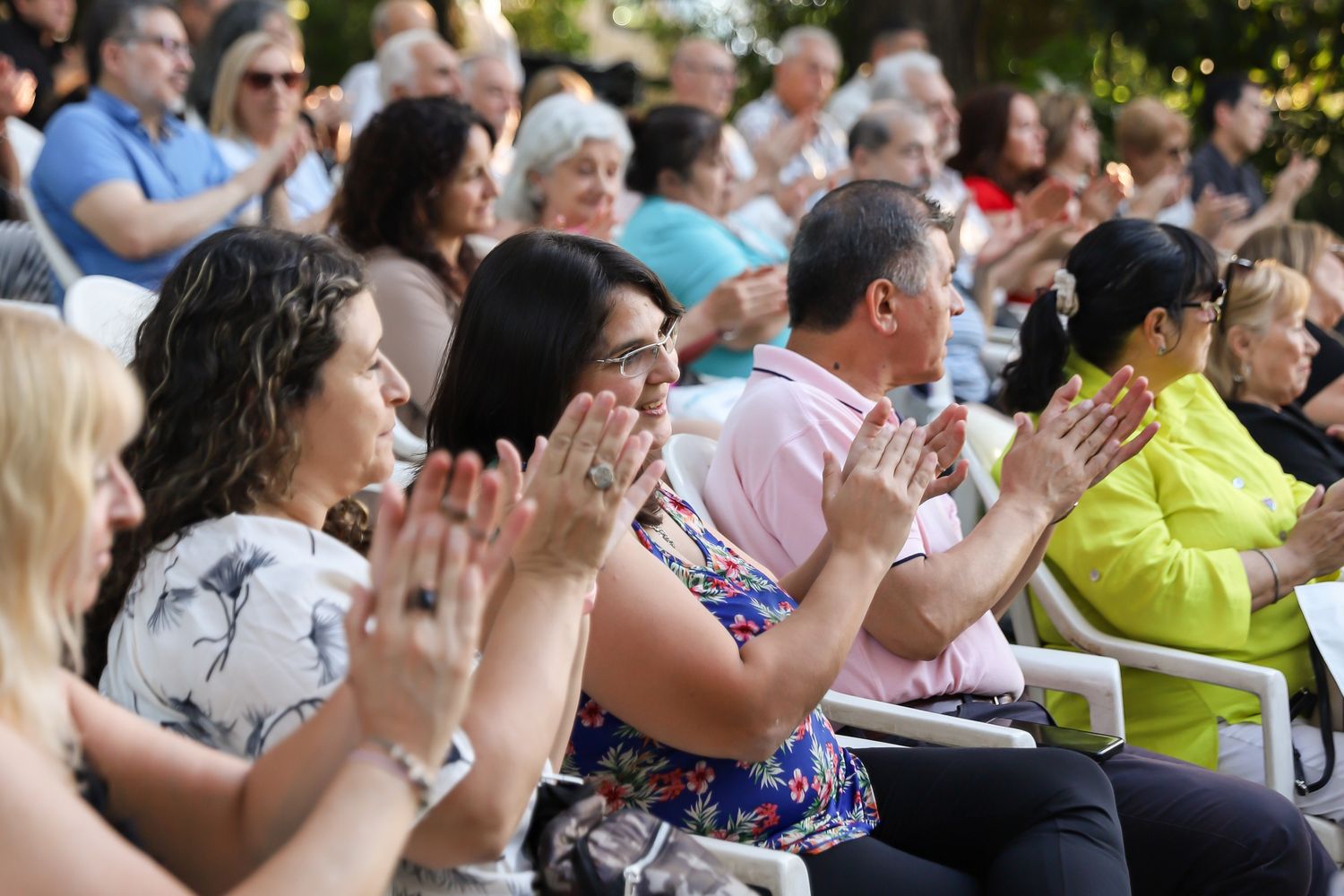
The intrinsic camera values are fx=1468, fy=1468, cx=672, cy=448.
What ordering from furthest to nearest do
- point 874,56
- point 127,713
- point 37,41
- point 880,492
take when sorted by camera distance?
point 874,56
point 37,41
point 880,492
point 127,713

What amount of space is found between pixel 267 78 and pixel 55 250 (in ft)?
3.93

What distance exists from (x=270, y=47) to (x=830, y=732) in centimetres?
345

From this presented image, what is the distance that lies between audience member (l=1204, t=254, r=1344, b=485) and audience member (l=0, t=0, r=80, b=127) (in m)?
4.46

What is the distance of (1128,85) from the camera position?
35.1ft

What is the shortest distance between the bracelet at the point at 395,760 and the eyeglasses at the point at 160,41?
11.3 feet

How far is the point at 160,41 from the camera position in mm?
4184

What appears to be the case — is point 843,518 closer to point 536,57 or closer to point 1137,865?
point 1137,865

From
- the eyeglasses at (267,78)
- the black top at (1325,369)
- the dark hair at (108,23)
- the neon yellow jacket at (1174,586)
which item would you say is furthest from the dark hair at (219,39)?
the black top at (1325,369)

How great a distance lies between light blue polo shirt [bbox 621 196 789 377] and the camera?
176 inches

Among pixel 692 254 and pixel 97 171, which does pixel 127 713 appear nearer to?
pixel 97 171

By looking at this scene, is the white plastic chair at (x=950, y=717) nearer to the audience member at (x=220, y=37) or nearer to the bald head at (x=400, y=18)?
the audience member at (x=220, y=37)

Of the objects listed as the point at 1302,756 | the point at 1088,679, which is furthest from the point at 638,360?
the point at 1302,756

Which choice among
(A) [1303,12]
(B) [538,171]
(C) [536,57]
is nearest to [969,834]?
(B) [538,171]

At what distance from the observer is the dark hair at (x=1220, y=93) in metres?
7.39
